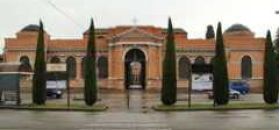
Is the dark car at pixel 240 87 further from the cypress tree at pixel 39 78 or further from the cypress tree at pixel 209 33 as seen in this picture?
the cypress tree at pixel 39 78

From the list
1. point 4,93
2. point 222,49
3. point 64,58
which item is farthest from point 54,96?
point 64,58

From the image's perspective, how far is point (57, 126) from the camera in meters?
24.4

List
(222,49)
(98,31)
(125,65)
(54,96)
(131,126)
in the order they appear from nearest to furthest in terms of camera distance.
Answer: (131,126) < (222,49) < (54,96) < (125,65) < (98,31)

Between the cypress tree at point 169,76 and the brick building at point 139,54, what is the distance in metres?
31.3

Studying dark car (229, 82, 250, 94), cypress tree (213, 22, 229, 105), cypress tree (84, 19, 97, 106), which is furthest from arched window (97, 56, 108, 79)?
cypress tree (213, 22, 229, 105)

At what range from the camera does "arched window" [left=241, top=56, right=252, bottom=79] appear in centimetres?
7644

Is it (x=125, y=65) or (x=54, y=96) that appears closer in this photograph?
(x=54, y=96)

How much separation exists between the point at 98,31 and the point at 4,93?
1863 inches

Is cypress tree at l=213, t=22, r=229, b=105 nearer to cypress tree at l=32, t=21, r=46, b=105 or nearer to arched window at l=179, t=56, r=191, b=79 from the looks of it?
cypress tree at l=32, t=21, r=46, b=105

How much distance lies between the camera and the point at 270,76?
4131 centimetres

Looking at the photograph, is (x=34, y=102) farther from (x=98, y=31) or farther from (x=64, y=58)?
(x=98, y=31)

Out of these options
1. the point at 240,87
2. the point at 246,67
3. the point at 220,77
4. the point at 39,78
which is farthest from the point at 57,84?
the point at 246,67

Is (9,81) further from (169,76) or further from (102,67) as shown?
(102,67)

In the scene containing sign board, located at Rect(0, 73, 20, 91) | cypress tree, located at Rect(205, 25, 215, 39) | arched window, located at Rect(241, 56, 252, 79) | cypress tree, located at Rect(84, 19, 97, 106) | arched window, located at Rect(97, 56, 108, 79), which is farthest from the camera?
cypress tree, located at Rect(205, 25, 215, 39)
